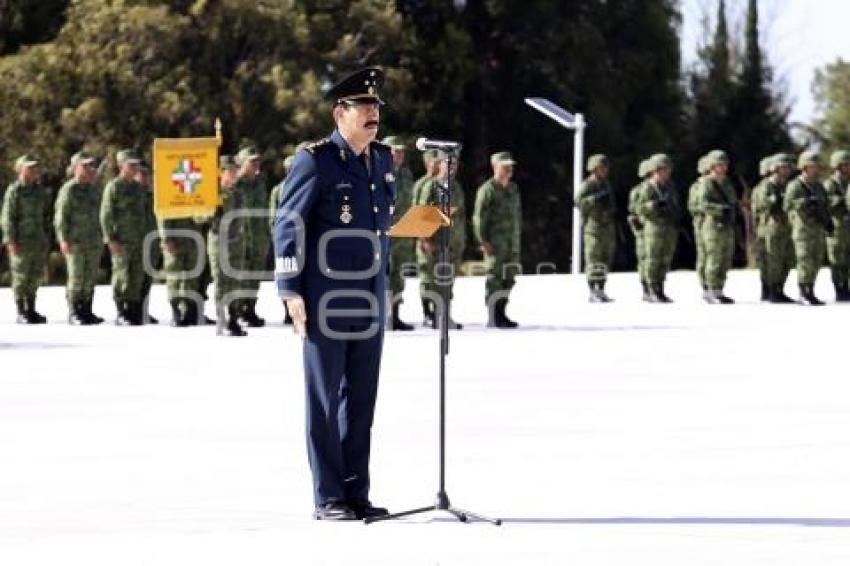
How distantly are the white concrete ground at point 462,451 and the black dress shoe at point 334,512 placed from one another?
8cm

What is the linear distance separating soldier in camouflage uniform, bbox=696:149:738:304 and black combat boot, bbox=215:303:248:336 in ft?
25.4

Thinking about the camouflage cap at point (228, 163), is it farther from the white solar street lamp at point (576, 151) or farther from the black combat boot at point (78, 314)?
the white solar street lamp at point (576, 151)

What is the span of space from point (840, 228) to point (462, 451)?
55.5 feet

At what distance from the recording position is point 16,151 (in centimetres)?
4019

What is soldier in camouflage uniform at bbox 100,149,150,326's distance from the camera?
22703 mm

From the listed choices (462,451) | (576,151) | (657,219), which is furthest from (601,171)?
(462,451)

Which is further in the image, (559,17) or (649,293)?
(559,17)

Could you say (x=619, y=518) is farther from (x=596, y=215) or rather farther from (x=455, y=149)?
(x=596, y=215)

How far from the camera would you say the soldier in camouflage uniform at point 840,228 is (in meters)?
27.4

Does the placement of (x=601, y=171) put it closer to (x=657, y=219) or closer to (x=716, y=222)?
(x=657, y=219)

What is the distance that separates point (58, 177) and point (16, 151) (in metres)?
0.89

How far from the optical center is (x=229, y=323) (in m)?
20.8

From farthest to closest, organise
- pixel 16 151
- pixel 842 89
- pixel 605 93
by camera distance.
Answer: pixel 842 89 → pixel 605 93 → pixel 16 151

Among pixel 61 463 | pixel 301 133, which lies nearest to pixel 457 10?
pixel 301 133
